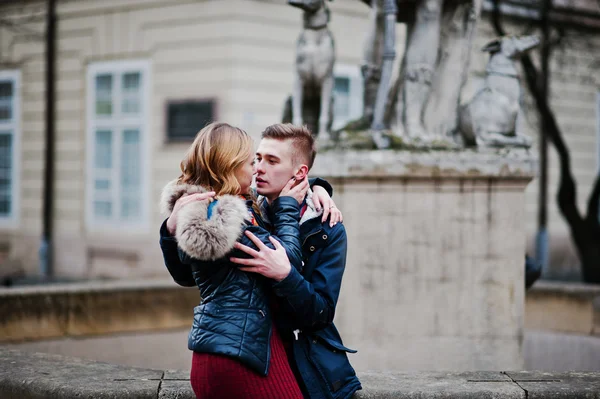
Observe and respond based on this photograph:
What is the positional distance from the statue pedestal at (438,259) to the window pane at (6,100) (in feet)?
42.2

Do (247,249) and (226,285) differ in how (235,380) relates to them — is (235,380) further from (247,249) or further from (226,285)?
(247,249)

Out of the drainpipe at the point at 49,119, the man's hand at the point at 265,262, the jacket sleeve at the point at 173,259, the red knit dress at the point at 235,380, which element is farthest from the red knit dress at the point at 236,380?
the drainpipe at the point at 49,119

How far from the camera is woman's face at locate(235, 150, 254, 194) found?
2590mm

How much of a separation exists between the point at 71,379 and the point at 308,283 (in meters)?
1.30

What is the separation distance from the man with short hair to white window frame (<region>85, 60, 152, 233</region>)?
1143 centimetres

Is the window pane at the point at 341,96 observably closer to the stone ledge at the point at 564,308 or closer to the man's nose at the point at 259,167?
the stone ledge at the point at 564,308

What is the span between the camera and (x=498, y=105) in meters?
4.95

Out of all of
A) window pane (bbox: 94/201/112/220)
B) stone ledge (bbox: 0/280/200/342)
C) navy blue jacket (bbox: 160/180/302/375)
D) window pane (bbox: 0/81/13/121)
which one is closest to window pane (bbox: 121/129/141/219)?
window pane (bbox: 94/201/112/220)

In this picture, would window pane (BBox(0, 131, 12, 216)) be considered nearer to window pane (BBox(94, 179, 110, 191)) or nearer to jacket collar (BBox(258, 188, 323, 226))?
window pane (BBox(94, 179, 110, 191))

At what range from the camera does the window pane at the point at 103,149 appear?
48.6ft

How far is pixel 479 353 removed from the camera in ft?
15.9

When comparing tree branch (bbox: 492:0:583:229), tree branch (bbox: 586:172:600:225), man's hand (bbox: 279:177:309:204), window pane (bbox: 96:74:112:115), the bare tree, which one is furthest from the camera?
window pane (bbox: 96:74:112:115)

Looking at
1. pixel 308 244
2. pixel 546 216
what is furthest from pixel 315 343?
pixel 546 216

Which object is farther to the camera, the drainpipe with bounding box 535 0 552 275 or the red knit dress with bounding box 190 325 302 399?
the drainpipe with bounding box 535 0 552 275
